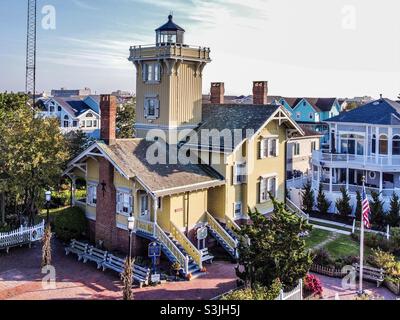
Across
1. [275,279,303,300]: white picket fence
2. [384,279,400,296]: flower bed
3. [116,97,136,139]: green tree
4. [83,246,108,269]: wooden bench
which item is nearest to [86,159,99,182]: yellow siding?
[83,246,108,269]: wooden bench

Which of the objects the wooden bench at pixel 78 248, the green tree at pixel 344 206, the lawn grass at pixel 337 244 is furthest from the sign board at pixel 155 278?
the green tree at pixel 344 206

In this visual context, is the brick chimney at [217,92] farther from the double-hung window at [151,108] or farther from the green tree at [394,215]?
the green tree at [394,215]

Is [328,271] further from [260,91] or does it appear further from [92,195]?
[260,91]

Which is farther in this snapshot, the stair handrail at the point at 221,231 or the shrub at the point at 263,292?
the stair handrail at the point at 221,231

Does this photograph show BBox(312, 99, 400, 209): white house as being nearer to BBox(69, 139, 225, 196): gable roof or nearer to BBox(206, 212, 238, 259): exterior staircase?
BBox(206, 212, 238, 259): exterior staircase

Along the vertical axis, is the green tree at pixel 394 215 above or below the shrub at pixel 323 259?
above

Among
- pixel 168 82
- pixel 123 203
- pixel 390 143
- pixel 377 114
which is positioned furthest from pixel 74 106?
pixel 390 143
